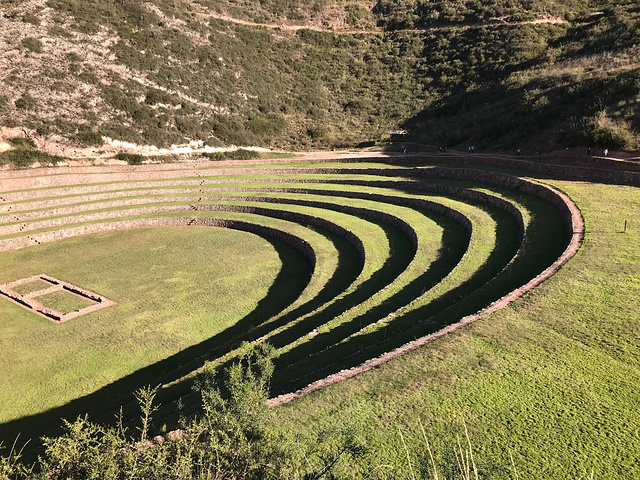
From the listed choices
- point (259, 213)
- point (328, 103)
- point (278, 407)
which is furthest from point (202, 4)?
point (278, 407)

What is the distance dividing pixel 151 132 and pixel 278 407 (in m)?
38.2

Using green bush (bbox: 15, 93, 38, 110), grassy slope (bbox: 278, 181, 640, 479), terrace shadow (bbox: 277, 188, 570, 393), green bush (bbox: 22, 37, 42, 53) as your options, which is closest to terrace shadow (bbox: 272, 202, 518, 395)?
terrace shadow (bbox: 277, 188, 570, 393)

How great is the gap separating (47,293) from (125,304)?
166 inches

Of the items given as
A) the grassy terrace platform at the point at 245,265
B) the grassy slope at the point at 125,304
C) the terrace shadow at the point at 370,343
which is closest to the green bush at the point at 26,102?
the grassy terrace platform at the point at 245,265

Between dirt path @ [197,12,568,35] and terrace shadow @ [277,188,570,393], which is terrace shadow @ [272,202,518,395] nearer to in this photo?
terrace shadow @ [277,188,570,393]

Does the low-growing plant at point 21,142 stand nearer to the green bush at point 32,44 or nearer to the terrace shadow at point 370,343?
the green bush at point 32,44

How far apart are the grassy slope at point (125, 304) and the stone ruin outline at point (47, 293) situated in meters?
0.35

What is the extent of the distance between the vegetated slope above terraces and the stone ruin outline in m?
19.0

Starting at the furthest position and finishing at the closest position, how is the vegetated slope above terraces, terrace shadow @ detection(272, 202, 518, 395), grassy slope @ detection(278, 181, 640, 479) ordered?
the vegetated slope above terraces
terrace shadow @ detection(272, 202, 518, 395)
grassy slope @ detection(278, 181, 640, 479)

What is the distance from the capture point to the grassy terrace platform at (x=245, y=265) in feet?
39.6

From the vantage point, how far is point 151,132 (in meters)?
40.1

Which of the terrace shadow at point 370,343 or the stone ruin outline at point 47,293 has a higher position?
the terrace shadow at point 370,343

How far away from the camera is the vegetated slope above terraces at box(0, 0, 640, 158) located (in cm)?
3391

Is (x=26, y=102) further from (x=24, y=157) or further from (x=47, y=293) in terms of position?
(x=47, y=293)
